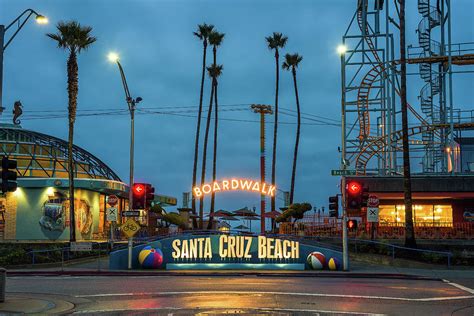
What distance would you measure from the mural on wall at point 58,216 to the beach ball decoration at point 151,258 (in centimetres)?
2006

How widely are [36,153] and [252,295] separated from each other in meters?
44.3

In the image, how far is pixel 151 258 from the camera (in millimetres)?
29047

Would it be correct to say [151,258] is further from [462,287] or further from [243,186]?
[243,186]

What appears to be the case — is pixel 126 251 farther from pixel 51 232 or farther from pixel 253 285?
pixel 51 232

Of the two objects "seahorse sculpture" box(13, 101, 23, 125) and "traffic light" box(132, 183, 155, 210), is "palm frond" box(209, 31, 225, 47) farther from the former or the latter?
"traffic light" box(132, 183, 155, 210)

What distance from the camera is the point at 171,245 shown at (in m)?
29.5

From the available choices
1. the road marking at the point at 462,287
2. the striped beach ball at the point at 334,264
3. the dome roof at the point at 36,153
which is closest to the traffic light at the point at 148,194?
the striped beach ball at the point at 334,264

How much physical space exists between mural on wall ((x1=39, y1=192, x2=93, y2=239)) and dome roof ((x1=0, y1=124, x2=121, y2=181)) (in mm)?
7665

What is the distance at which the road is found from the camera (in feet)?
50.4

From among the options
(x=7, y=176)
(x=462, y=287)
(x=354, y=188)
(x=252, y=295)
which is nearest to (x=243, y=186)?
(x=354, y=188)

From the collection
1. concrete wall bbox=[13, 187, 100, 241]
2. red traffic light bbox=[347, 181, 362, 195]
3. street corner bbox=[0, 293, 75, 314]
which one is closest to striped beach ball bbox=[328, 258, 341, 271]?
red traffic light bbox=[347, 181, 362, 195]

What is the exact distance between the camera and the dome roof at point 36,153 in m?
55.5

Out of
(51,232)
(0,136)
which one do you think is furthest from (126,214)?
(0,136)

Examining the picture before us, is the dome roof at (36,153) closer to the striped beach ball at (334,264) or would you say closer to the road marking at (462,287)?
the striped beach ball at (334,264)
